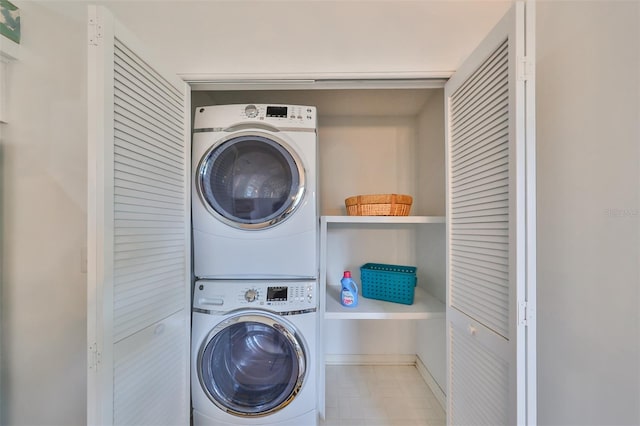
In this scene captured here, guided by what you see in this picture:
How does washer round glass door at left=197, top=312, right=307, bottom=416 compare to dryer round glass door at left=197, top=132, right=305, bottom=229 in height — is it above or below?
below

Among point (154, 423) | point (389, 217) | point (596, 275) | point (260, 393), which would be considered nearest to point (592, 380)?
point (596, 275)

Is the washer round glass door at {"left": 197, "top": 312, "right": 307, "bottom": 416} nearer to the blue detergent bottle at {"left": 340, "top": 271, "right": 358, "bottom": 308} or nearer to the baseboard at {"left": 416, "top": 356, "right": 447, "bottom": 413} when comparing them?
the blue detergent bottle at {"left": 340, "top": 271, "right": 358, "bottom": 308}

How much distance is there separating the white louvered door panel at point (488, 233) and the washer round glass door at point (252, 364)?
84 cm

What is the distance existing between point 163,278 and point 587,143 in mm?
1819

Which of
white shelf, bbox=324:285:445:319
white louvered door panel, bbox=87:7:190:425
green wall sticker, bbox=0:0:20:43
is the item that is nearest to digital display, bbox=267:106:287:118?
white louvered door panel, bbox=87:7:190:425

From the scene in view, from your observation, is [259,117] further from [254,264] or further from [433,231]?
[433,231]

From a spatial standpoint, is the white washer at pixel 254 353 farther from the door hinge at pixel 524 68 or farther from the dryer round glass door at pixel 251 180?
the door hinge at pixel 524 68

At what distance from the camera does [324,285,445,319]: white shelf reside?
1.45 meters

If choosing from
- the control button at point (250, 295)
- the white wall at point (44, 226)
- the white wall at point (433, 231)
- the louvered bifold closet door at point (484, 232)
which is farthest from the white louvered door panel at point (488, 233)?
the white wall at point (44, 226)

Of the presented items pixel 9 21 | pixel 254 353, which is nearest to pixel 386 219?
Result: pixel 254 353

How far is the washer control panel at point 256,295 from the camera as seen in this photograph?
1.36 m

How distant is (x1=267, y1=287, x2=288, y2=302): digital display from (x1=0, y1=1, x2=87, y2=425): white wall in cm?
107

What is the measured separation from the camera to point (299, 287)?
1393mm

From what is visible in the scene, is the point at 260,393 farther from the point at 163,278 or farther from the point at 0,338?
the point at 0,338
